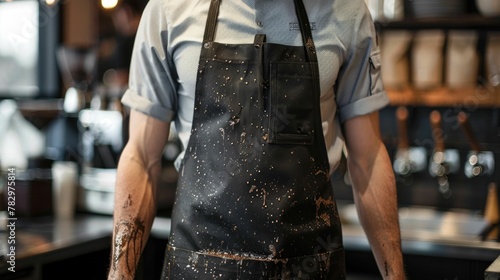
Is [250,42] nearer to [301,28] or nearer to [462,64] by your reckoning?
[301,28]

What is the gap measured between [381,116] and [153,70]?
2360 millimetres

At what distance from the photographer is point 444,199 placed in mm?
3840

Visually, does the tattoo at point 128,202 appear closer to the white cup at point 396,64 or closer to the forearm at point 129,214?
the forearm at point 129,214

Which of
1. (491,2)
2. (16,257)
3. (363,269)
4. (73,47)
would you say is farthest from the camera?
(73,47)

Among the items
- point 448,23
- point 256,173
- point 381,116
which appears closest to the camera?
point 256,173

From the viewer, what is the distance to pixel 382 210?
187cm

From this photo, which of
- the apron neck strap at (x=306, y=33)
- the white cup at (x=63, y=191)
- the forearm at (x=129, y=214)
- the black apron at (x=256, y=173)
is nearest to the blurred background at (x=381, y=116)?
the white cup at (x=63, y=191)

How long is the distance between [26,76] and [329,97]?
2.61 metres

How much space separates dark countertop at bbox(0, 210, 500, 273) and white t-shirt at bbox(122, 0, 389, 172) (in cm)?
94

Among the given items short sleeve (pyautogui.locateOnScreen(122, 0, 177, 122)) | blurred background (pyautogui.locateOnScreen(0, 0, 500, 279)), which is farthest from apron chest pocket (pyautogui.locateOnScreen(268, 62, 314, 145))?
blurred background (pyautogui.locateOnScreen(0, 0, 500, 279))

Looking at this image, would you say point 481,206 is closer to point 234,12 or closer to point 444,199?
point 444,199

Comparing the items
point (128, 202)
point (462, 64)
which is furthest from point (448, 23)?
point (128, 202)

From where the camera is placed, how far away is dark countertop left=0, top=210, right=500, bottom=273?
8.58ft

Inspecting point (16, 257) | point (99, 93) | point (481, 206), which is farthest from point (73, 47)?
point (481, 206)
